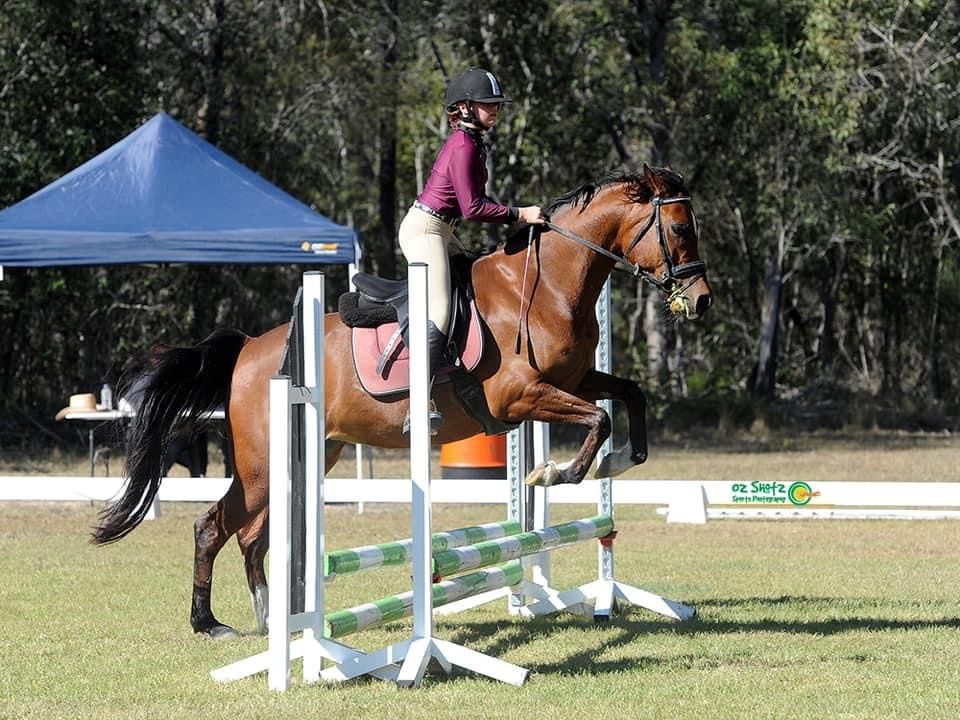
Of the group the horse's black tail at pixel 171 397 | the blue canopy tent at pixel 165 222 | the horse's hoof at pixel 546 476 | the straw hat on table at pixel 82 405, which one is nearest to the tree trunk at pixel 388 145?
the blue canopy tent at pixel 165 222

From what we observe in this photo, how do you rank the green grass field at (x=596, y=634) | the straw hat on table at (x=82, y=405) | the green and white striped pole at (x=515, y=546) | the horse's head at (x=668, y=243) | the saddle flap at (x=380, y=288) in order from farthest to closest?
the straw hat on table at (x=82, y=405) → the saddle flap at (x=380, y=288) → the horse's head at (x=668, y=243) → the green and white striped pole at (x=515, y=546) → the green grass field at (x=596, y=634)

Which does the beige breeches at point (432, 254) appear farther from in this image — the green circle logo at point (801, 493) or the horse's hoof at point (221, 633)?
the green circle logo at point (801, 493)

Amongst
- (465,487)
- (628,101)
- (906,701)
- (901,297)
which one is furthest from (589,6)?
(906,701)

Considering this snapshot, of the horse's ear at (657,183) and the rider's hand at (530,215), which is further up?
the horse's ear at (657,183)

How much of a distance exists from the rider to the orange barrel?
566 centimetres

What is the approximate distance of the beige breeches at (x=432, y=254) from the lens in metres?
6.07

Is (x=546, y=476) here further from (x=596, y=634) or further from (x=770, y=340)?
(x=770, y=340)

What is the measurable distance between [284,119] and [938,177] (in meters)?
9.56

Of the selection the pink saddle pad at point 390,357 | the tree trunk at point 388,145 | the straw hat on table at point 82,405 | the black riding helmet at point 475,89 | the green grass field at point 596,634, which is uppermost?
the tree trunk at point 388,145

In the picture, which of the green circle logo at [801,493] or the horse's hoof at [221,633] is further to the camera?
the green circle logo at [801,493]

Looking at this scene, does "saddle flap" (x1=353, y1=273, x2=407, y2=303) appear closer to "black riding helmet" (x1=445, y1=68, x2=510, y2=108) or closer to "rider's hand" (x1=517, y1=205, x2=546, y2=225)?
"rider's hand" (x1=517, y1=205, x2=546, y2=225)

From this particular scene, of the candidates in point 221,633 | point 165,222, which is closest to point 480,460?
point 165,222

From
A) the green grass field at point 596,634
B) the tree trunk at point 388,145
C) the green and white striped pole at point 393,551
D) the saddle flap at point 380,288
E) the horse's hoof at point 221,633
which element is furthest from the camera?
the tree trunk at point 388,145

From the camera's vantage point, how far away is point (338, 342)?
6.57 meters
